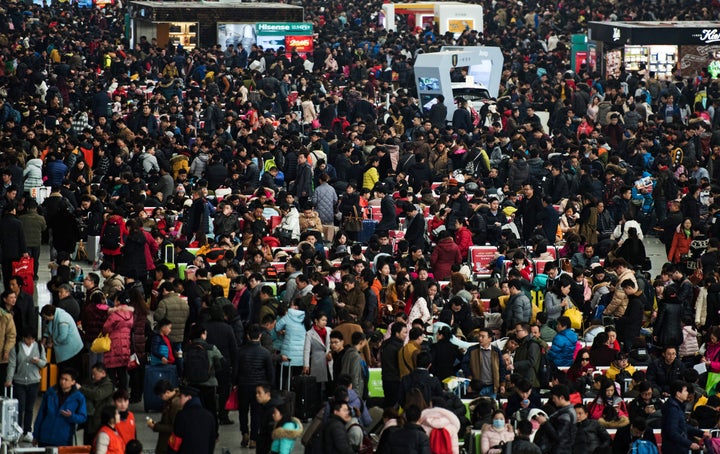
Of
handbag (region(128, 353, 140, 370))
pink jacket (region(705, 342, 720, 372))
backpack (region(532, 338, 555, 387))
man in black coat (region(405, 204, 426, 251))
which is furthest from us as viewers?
man in black coat (region(405, 204, 426, 251))

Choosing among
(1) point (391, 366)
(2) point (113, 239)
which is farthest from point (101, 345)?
(2) point (113, 239)

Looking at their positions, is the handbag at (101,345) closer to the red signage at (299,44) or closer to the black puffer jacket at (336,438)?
the black puffer jacket at (336,438)

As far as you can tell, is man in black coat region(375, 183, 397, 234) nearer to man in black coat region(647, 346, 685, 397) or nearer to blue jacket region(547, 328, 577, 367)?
blue jacket region(547, 328, 577, 367)

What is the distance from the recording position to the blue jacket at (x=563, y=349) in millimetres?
16719

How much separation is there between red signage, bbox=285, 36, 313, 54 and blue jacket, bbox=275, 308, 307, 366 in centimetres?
2619

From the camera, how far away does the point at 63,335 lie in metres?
15.8

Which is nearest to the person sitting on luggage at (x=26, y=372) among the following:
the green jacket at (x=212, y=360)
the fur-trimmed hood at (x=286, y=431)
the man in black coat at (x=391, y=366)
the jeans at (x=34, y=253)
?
the green jacket at (x=212, y=360)

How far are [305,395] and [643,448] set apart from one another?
12.1 feet

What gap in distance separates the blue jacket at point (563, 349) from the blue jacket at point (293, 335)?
2.56 m

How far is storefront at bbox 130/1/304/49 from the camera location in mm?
42375

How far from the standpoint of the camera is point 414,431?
13008 millimetres

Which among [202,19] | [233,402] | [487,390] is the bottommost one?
[233,402]

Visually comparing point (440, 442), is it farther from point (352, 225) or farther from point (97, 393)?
point (352, 225)

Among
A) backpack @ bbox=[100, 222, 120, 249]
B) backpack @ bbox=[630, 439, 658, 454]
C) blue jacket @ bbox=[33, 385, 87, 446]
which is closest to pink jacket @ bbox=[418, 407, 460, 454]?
backpack @ bbox=[630, 439, 658, 454]
